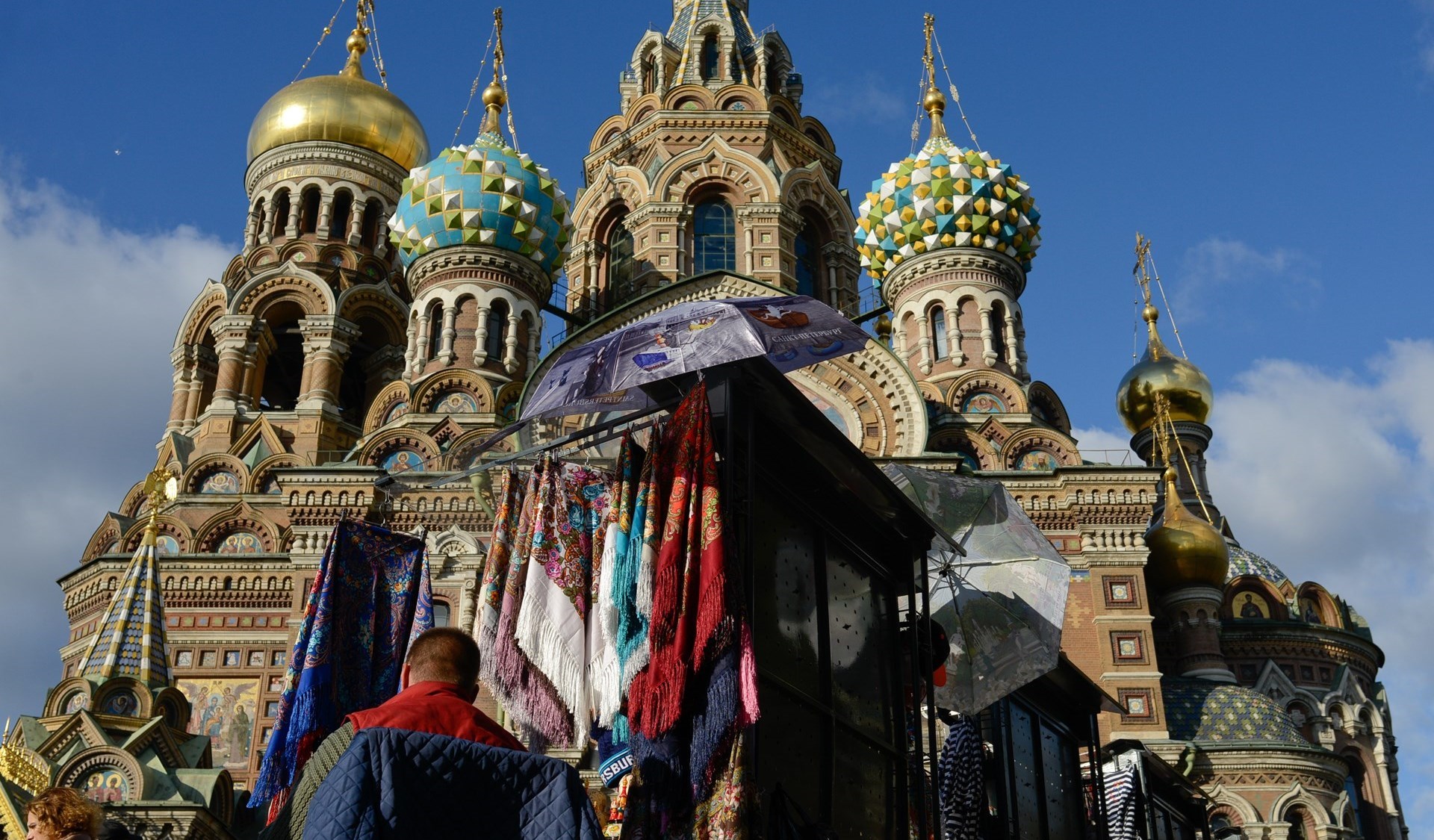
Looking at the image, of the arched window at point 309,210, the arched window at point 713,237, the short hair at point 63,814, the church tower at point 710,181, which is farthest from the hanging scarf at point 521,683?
the arched window at point 309,210

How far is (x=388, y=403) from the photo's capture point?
58.5 ft

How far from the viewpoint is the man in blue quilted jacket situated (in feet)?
10.3

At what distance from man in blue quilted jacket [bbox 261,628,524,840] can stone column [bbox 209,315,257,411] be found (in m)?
17.6

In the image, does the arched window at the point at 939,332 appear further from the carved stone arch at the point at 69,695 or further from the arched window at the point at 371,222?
the carved stone arch at the point at 69,695

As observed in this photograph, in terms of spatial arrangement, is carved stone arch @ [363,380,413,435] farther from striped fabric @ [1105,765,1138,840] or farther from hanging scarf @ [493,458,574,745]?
hanging scarf @ [493,458,574,745]

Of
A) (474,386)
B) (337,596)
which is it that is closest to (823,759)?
(337,596)

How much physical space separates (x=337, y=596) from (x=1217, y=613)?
14538 mm

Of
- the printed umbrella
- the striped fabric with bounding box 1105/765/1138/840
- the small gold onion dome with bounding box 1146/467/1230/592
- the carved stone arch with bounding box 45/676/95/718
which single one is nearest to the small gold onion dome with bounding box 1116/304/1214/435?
the small gold onion dome with bounding box 1146/467/1230/592

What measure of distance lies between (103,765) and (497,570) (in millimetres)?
5441

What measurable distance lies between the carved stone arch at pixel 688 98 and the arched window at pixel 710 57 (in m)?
0.80

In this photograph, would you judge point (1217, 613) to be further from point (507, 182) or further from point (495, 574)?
point (495, 574)

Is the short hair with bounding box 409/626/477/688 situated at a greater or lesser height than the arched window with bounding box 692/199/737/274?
lesser

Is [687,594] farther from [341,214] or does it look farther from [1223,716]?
[341,214]

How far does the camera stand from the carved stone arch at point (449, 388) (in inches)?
679
